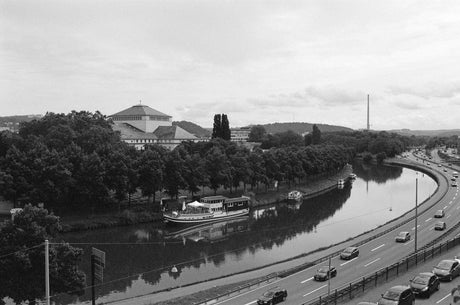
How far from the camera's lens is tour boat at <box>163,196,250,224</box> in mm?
66562

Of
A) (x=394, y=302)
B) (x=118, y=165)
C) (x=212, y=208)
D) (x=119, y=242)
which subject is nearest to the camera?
(x=394, y=302)

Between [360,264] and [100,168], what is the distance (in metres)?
39.1

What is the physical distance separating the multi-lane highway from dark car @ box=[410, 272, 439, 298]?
584cm

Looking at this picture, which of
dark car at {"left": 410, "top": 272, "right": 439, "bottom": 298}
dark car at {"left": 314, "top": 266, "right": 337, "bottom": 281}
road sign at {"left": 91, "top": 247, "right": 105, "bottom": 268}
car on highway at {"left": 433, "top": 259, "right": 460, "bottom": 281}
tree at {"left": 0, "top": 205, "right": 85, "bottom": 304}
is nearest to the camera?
road sign at {"left": 91, "top": 247, "right": 105, "bottom": 268}

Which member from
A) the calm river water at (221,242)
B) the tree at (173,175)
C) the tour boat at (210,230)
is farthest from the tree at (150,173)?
the tour boat at (210,230)

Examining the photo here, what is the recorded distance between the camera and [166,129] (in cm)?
14800

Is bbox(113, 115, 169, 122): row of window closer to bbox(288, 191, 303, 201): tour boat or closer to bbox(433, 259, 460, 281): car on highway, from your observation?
bbox(288, 191, 303, 201): tour boat

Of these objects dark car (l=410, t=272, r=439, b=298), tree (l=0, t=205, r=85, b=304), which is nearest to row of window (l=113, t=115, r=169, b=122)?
tree (l=0, t=205, r=85, b=304)

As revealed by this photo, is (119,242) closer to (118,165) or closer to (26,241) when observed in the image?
(118,165)

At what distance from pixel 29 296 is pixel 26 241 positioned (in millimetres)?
3346

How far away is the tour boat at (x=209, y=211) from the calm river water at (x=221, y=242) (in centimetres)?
186

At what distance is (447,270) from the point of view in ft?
101

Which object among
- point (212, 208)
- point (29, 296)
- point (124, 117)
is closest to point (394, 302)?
point (29, 296)

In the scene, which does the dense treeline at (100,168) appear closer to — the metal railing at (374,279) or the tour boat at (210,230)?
the tour boat at (210,230)
